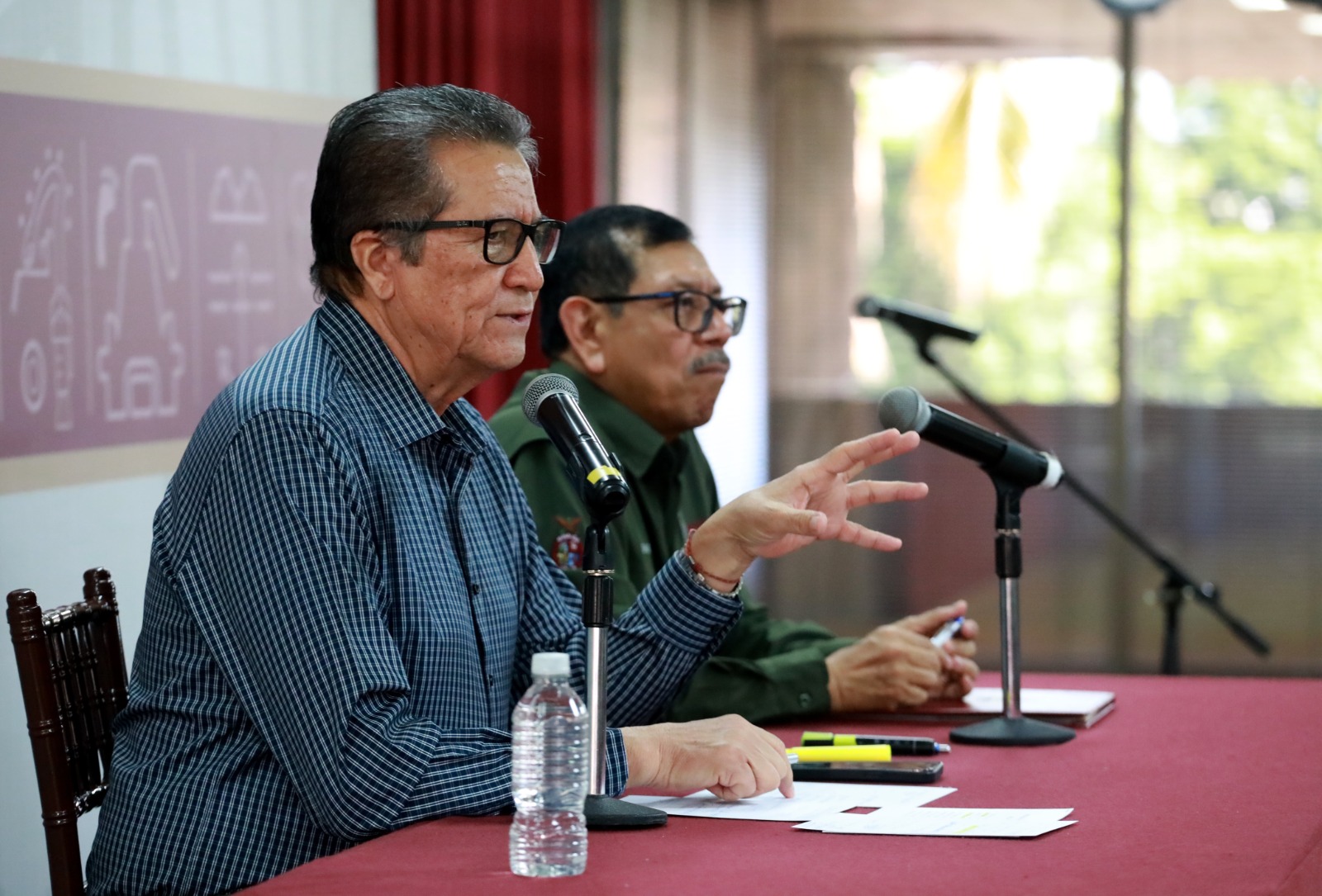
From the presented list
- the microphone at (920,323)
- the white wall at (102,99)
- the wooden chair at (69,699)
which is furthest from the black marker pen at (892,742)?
the white wall at (102,99)

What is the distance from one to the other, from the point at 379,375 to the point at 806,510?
494 millimetres

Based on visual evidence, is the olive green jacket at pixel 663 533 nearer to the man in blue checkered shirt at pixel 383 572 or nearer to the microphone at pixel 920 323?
the man in blue checkered shirt at pixel 383 572

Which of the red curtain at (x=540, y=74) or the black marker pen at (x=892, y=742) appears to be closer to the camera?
the black marker pen at (x=892, y=742)

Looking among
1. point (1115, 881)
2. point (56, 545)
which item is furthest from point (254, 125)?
point (1115, 881)

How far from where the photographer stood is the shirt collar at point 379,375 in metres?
1.73

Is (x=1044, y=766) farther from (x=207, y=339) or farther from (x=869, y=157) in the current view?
(x=869, y=157)

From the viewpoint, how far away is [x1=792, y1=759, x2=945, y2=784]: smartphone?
175 centimetres

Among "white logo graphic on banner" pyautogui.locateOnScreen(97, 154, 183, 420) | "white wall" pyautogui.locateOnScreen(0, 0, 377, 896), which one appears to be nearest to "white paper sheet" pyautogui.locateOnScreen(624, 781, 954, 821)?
"white wall" pyautogui.locateOnScreen(0, 0, 377, 896)

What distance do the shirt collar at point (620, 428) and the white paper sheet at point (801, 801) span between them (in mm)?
923

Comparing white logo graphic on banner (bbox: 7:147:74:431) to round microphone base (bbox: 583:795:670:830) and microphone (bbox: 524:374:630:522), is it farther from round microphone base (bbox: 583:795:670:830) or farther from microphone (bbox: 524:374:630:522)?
round microphone base (bbox: 583:795:670:830)

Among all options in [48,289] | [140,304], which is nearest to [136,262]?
[140,304]

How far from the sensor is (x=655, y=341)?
8.71ft

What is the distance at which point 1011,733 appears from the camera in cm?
198

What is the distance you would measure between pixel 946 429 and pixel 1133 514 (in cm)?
383
